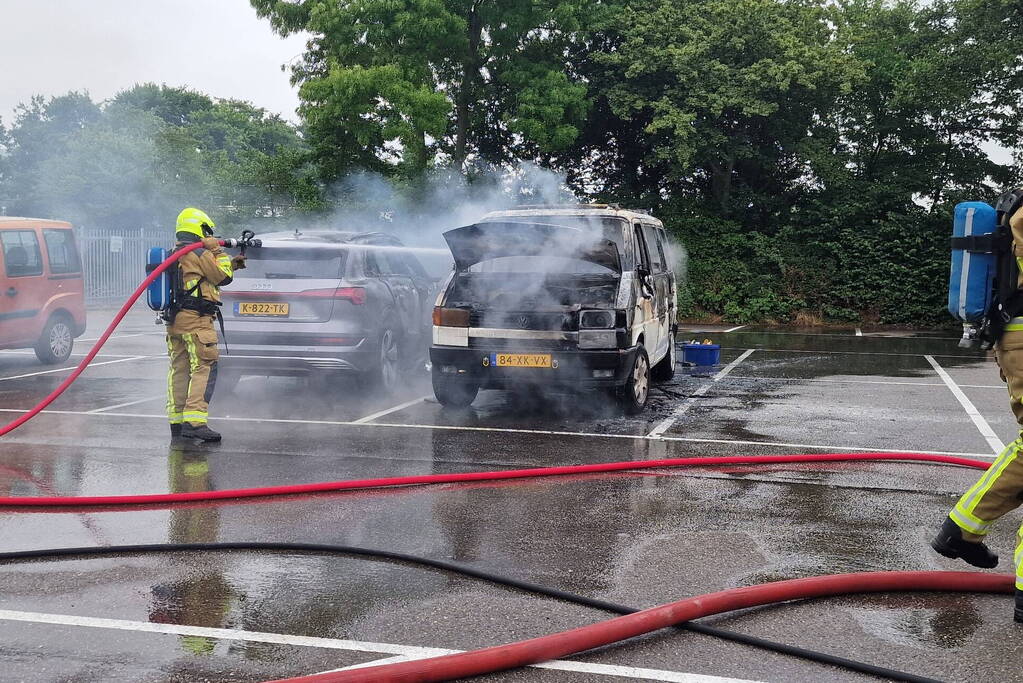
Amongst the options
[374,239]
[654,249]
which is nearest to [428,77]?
[374,239]

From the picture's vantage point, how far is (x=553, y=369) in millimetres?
9227

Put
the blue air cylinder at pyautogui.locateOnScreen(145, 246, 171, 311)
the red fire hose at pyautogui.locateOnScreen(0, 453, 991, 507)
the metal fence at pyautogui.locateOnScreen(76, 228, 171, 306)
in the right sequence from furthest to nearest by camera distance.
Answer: the metal fence at pyautogui.locateOnScreen(76, 228, 171, 306) → the blue air cylinder at pyautogui.locateOnScreen(145, 246, 171, 311) → the red fire hose at pyautogui.locateOnScreen(0, 453, 991, 507)

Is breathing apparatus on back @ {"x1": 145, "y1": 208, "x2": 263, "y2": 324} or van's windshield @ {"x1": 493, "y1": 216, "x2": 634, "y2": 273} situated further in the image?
van's windshield @ {"x1": 493, "y1": 216, "x2": 634, "y2": 273}

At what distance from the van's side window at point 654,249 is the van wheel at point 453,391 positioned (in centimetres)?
238

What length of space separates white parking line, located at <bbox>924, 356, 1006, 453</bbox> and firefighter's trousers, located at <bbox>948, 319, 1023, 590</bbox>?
3.95 m

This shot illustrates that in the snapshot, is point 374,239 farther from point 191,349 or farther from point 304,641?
point 304,641

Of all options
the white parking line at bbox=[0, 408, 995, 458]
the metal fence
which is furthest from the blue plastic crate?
the metal fence

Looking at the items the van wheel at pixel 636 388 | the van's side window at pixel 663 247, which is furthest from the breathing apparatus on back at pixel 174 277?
the van's side window at pixel 663 247

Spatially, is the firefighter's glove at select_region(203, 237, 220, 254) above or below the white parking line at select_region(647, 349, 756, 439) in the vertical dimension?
above

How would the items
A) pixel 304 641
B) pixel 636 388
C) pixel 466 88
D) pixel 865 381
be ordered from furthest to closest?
pixel 466 88, pixel 865 381, pixel 636 388, pixel 304 641

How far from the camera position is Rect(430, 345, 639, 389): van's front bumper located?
9.17 m

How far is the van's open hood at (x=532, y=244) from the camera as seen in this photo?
9458 mm

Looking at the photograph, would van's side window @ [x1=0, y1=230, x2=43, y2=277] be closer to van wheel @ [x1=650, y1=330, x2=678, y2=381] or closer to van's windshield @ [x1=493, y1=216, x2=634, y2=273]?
van's windshield @ [x1=493, y1=216, x2=634, y2=273]

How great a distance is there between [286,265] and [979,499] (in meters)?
7.26
